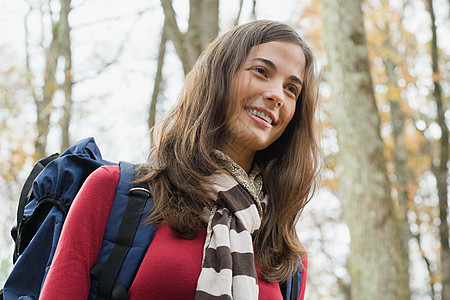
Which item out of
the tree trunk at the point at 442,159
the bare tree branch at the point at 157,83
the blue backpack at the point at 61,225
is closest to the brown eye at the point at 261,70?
the blue backpack at the point at 61,225

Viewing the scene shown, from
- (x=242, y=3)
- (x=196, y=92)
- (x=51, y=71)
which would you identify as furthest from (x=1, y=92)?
(x=196, y=92)

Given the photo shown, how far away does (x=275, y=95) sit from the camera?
216cm

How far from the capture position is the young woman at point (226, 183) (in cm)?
181

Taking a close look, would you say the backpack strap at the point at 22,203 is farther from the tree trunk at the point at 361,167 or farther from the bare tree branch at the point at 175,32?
the tree trunk at the point at 361,167

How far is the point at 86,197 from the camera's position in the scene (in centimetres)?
185

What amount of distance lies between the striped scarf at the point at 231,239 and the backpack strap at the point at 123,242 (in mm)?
230

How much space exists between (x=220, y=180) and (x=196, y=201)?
0.45 feet

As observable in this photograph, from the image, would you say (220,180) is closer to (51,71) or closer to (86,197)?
(86,197)

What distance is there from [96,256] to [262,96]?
864mm

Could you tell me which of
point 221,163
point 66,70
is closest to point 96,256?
point 221,163

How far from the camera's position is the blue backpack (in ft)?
5.88

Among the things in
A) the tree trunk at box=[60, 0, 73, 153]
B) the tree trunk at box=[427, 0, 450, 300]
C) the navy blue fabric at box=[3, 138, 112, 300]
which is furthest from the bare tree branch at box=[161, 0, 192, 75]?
the tree trunk at box=[427, 0, 450, 300]

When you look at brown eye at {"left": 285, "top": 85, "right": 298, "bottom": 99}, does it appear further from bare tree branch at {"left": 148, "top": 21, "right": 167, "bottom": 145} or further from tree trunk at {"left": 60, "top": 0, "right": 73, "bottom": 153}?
tree trunk at {"left": 60, "top": 0, "right": 73, "bottom": 153}

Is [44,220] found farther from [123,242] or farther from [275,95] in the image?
[275,95]
